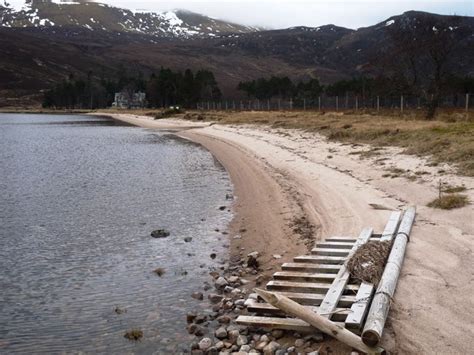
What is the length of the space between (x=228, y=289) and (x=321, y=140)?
23261 mm

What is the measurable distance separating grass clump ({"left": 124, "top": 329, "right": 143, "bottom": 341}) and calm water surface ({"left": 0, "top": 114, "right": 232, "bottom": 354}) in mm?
82

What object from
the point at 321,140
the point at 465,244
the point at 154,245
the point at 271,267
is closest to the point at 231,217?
the point at 154,245

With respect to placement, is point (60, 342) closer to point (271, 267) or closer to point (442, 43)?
point (271, 267)

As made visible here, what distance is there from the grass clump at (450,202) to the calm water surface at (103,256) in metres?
5.04

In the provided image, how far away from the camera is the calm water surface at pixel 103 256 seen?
7586 millimetres

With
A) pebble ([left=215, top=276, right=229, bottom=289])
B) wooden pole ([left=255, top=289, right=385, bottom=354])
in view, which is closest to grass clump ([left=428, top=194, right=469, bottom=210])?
pebble ([left=215, top=276, right=229, bottom=289])

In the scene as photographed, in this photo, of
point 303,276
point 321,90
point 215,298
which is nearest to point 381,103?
point 321,90

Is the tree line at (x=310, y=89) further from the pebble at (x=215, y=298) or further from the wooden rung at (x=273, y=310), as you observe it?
the wooden rung at (x=273, y=310)

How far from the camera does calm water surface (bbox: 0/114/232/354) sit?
7.59 m

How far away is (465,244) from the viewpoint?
30.1 feet

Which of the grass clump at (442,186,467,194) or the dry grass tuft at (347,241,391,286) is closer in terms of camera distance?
the dry grass tuft at (347,241,391,286)

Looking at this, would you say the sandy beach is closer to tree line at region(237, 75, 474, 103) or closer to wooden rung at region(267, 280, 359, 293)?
wooden rung at region(267, 280, 359, 293)

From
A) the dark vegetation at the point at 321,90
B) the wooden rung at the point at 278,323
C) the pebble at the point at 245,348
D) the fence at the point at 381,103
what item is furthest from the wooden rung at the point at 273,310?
the dark vegetation at the point at 321,90

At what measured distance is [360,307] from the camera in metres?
6.61
